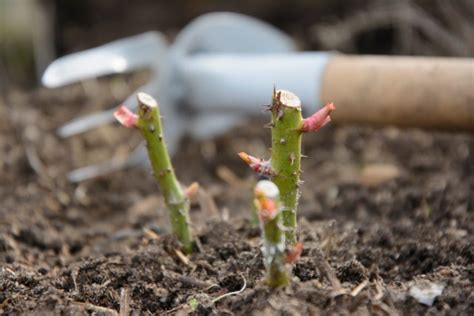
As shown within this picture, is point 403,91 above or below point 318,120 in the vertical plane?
below

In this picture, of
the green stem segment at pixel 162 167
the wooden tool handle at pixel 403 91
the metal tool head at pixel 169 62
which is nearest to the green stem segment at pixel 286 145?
the green stem segment at pixel 162 167

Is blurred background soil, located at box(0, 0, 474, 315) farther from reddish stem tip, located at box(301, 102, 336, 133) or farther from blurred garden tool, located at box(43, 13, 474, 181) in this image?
reddish stem tip, located at box(301, 102, 336, 133)

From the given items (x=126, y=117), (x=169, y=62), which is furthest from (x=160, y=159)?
(x=169, y=62)

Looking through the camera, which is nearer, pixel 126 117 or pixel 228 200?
pixel 126 117

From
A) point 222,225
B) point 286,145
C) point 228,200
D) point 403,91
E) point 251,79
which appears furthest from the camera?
point 251,79

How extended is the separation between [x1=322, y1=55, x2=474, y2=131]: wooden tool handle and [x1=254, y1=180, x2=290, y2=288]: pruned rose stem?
38.6 inches

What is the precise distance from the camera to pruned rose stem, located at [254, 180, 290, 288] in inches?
41.2

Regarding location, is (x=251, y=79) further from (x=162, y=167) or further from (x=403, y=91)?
(x=162, y=167)

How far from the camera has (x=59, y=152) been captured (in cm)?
249

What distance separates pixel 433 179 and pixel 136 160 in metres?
0.92

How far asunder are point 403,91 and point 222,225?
754 mm

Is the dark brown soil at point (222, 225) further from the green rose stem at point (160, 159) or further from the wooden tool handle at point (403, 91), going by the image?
the wooden tool handle at point (403, 91)

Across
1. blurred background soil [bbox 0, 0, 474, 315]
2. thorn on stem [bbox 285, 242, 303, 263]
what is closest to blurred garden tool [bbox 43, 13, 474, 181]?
blurred background soil [bbox 0, 0, 474, 315]

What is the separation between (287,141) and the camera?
1.19 metres
